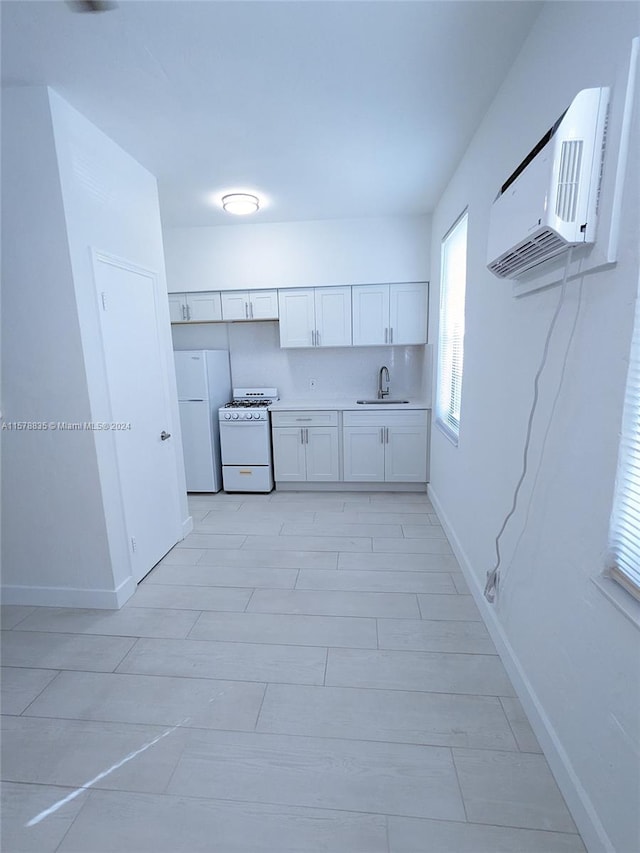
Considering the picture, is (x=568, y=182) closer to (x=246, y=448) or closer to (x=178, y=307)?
(x=246, y=448)

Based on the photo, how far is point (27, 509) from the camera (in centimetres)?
215

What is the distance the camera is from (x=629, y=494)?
0.98 metres

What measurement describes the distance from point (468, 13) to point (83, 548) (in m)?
3.12

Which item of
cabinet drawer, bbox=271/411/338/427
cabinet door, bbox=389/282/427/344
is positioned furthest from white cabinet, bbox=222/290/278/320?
cabinet door, bbox=389/282/427/344

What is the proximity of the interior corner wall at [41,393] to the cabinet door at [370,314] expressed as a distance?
261 cm

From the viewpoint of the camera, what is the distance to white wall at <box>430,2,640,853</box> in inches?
38.6

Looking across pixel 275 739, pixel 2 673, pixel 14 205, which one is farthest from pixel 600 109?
pixel 2 673

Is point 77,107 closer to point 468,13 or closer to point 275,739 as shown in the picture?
point 468,13

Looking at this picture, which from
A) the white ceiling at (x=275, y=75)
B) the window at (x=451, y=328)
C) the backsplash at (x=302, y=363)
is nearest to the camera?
the white ceiling at (x=275, y=75)

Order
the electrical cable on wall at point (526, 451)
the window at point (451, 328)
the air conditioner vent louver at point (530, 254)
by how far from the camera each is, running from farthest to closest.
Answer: the window at point (451, 328) → the electrical cable on wall at point (526, 451) → the air conditioner vent louver at point (530, 254)

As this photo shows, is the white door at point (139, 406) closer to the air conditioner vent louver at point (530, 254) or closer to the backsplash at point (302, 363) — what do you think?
the backsplash at point (302, 363)

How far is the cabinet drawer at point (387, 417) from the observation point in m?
3.74

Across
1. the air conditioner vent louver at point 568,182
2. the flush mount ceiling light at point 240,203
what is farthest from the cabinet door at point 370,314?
the air conditioner vent louver at point 568,182

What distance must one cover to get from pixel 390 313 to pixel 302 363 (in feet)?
3.82
